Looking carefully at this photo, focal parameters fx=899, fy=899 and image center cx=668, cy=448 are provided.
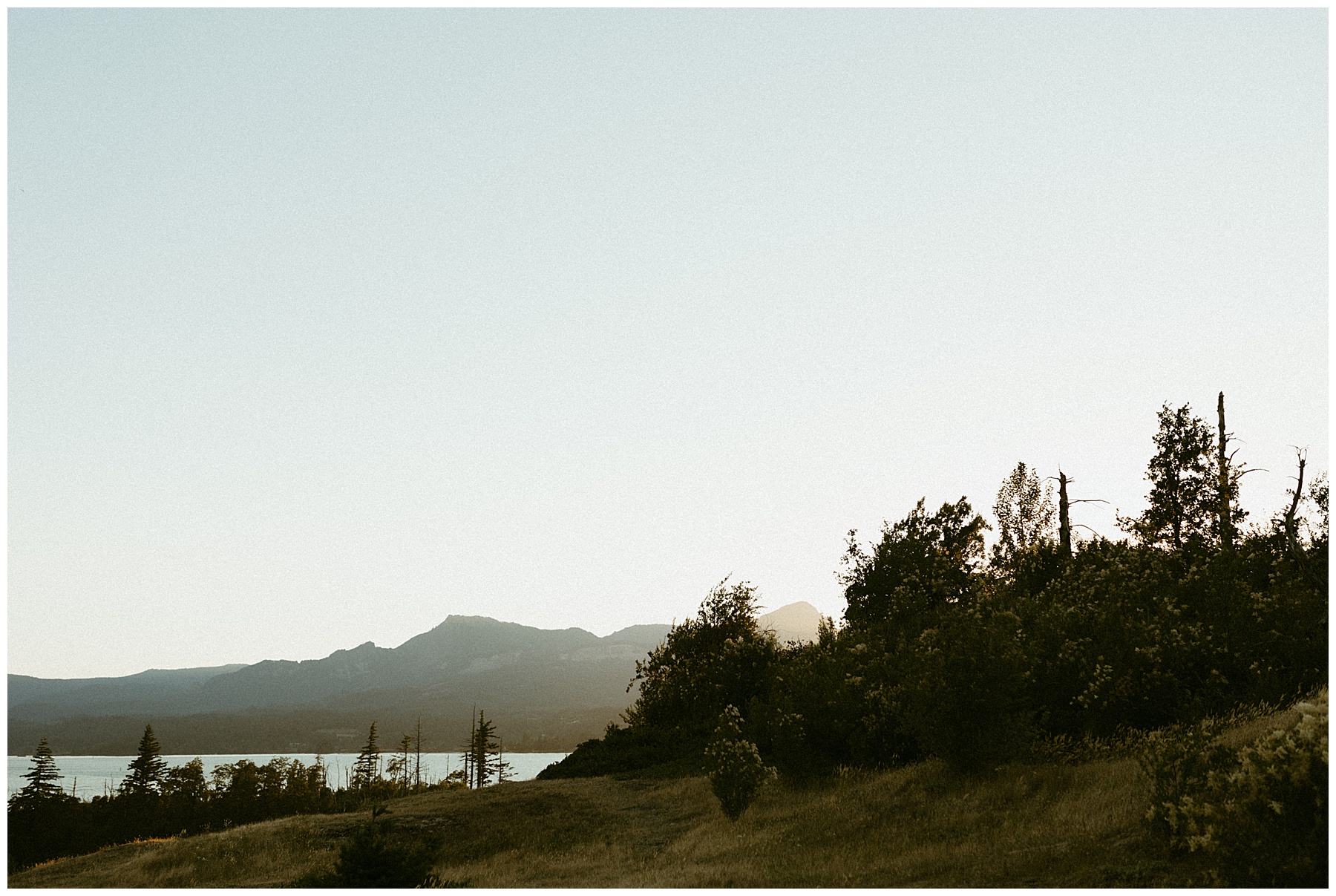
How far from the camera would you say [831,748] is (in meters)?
23.6

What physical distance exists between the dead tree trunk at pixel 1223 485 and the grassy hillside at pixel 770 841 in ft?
64.6

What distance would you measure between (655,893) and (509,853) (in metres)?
8.55

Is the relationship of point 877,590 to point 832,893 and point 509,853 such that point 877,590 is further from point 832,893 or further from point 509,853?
point 832,893

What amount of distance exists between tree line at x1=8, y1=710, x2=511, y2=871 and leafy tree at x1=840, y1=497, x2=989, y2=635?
37.2m

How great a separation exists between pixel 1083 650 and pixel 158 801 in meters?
93.9

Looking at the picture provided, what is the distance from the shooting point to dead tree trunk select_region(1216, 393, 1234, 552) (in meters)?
32.8

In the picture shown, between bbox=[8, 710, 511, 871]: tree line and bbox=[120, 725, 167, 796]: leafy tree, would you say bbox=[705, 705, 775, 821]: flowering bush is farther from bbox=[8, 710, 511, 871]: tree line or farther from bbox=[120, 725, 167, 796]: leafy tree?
bbox=[120, 725, 167, 796]: leafy tree

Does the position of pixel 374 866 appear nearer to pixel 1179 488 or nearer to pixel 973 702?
pixel 973 702

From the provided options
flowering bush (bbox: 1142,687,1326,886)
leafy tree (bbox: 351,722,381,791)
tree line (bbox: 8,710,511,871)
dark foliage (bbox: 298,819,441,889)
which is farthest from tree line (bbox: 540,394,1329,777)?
leafy tree (bbox: 351,722,381,791)

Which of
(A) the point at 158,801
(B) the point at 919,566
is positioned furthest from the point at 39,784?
(B) the point at 919,566

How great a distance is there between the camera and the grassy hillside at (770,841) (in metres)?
13.1

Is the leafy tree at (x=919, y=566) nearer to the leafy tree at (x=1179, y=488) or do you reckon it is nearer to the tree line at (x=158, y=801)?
the leafy tree at (x=1179, y=488)

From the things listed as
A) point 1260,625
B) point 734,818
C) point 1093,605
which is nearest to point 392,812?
point 734,818

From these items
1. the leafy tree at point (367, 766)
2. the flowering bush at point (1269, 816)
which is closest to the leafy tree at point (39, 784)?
the leafy tree at point (367, 766)
